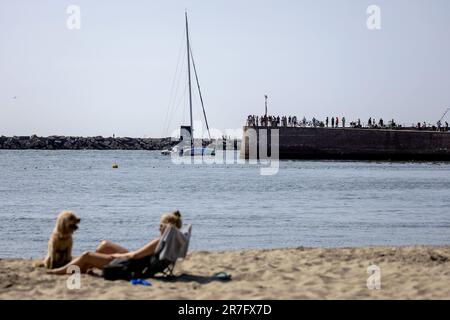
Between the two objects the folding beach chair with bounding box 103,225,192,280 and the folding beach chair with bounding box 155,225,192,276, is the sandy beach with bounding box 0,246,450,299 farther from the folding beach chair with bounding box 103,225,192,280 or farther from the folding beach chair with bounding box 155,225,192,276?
the folding beach chair with bounding box 155,225,192,276

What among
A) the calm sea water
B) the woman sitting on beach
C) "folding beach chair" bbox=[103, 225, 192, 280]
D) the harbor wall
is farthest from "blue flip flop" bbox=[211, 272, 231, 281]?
the harbor wall

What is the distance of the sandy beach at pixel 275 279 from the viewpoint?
9.33m

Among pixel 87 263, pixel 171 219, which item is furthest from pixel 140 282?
pixel 87 263

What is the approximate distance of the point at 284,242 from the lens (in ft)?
60.7

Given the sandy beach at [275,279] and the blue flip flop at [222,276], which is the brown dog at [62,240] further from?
the blue flip flop at [222,276]

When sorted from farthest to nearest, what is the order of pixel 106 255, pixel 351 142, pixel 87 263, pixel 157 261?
pixel 351 142 → pixel 106 255 → pixel 87 263 → pixel 157 261

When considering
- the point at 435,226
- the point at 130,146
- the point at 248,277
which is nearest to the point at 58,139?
the point at 130,146

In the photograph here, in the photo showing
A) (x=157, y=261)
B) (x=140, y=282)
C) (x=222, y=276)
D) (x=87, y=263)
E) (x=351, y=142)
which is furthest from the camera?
(x=351, y=142)

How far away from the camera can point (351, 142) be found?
73.2m

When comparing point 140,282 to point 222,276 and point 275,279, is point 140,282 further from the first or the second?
point 275,279

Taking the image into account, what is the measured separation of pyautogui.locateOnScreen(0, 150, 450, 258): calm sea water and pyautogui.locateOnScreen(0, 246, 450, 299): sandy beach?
16.6ft

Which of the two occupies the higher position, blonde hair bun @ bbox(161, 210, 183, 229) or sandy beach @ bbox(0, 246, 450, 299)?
blonde hair bun @ bbox(161, 210, 183, 229)

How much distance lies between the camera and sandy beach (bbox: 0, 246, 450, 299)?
30.6ft

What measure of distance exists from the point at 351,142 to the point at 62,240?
211 ft
